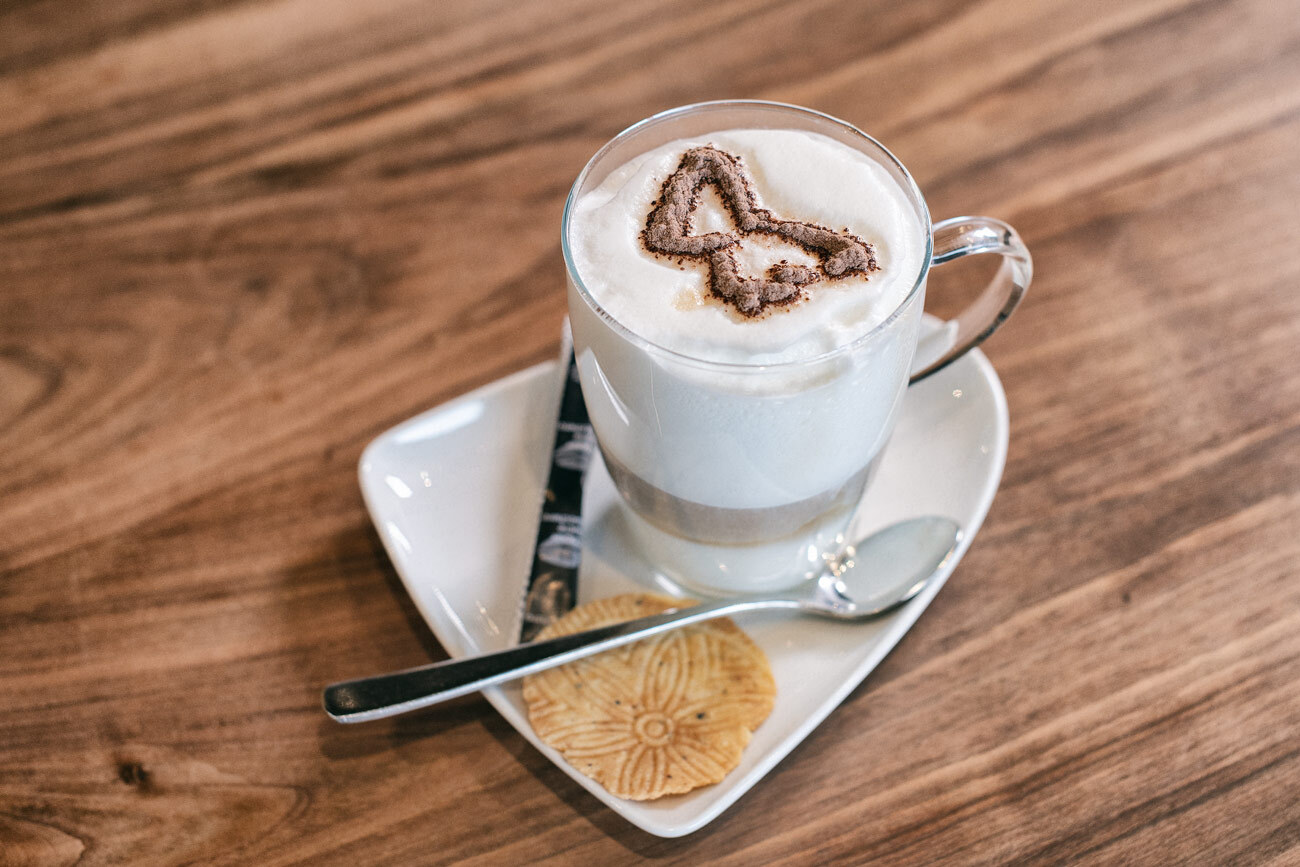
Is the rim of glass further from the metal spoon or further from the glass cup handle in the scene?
the metal spoon

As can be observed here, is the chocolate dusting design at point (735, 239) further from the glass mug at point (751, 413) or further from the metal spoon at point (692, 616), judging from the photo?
the metal spoon at point (692, 616)

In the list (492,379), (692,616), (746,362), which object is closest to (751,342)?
(746,362)

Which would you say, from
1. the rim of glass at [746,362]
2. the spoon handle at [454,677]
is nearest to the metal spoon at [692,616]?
the spoon handle at [454,677]

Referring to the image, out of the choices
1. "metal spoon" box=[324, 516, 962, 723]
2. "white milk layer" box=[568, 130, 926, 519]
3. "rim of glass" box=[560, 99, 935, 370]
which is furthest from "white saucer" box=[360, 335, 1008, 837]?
"rim of glass" box=[560, 99, 935, 370]

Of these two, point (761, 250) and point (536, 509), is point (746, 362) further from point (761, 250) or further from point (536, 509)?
point (536, 509)

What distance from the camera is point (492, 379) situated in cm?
99

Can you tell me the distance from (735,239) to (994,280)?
10.2 inches

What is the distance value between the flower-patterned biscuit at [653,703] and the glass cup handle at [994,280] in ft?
0.89

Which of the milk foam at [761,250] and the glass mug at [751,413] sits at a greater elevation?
the milk foam at [761,250]

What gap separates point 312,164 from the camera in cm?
118

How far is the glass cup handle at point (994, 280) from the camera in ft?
2.47

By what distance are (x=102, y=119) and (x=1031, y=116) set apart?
1080 mm

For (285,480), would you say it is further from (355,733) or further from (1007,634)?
(1007,634)

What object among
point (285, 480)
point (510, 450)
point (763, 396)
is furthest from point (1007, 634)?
point (285, 480)
